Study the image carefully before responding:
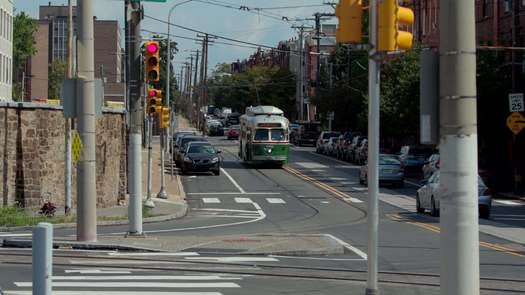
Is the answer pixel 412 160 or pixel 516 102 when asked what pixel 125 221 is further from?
pixel 412 160

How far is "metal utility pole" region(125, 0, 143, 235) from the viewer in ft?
70.0

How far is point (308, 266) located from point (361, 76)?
59481mm

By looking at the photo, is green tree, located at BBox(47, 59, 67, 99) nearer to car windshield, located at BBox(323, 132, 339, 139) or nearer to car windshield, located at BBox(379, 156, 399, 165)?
car windshield, located at BBox(323, 132, 339, 139)

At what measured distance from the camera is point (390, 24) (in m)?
9.66

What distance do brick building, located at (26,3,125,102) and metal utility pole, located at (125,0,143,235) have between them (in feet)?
290

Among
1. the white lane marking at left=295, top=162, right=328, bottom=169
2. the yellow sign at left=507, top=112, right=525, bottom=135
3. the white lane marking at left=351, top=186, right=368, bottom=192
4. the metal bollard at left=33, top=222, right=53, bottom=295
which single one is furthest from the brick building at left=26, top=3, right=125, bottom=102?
the metal bollard at left=33, top=222, right=53, bottom=295

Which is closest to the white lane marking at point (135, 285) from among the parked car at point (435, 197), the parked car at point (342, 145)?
the parked car at point (435, 197)

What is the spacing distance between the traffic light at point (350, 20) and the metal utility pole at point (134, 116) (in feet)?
38.9

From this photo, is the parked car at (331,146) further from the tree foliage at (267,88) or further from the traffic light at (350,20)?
the traffic light at (350,20)

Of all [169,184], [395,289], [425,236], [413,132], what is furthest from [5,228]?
[413,132]

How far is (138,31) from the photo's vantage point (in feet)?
74.0

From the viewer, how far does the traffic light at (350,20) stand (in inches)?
391

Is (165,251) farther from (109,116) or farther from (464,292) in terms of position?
(109,116)

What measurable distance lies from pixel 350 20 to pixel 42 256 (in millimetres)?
3731
